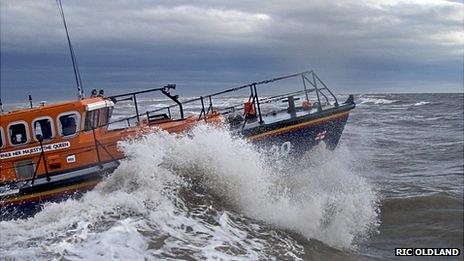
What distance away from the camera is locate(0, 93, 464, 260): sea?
624cm

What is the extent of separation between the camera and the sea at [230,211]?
6.24 meters

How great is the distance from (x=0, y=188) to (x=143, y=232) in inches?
124

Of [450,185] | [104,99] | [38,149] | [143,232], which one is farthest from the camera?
[450,185]

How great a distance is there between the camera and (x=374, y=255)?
7.57m

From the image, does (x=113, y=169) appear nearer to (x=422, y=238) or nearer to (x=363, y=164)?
(x=422, y=238)

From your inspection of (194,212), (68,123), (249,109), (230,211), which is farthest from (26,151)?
(249,109)

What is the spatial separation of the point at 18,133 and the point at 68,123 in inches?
33.1

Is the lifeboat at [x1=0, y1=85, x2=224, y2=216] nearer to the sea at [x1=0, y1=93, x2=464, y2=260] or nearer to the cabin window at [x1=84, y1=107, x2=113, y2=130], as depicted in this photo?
the cabin window at [x1=84, y1=107, x2=113, y2=130]

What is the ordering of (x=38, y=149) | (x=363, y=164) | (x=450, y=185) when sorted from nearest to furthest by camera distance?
1. (x=38, y=149)
2. (x=450, y=185)
3. (x=363, y=164)

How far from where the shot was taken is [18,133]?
29.2 feet

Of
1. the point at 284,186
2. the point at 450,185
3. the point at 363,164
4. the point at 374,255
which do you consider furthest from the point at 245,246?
the point at 363,164

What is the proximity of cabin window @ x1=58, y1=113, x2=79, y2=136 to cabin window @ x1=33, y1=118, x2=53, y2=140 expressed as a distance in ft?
0.61

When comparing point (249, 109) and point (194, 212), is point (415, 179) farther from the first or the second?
point (194, 212)

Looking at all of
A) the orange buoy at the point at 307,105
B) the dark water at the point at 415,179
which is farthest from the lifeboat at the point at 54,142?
the dark water at the point at 415,179
